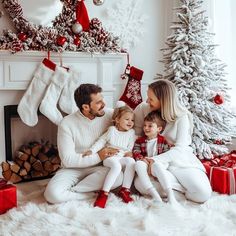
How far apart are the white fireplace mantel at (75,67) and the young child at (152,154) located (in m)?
0.97

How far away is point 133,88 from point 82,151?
110 cm

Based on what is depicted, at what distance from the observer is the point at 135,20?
4.11 meters

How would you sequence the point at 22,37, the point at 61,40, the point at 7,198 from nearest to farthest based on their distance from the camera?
the point at 7,198, the point at 22,37, the point at 61,40

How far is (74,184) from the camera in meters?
2.92

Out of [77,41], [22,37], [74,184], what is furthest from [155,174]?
[22,37]

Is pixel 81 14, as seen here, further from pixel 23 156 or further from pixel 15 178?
pixel 15 178

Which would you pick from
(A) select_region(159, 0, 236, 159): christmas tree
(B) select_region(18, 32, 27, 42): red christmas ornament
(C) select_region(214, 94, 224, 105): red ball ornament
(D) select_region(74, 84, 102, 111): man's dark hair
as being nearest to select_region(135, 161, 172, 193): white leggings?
(D) select_region(74, 84, 102, 111): man's dark hair

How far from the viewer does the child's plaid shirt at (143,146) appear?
291cm

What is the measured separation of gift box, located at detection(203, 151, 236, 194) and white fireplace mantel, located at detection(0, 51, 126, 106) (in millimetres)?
1212

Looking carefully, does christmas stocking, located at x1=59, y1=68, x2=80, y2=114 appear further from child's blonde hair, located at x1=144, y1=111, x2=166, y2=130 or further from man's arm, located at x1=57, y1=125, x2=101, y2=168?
child's blonde hair, located at x1=144, y1=111, x2=166, y2=130

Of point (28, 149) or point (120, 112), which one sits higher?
point (120, 112)

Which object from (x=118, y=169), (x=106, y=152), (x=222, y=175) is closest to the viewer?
(x=118, y=169)

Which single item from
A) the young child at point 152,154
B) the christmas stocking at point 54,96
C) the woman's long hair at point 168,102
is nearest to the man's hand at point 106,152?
the young child at point 152,154

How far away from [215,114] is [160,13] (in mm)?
1435
